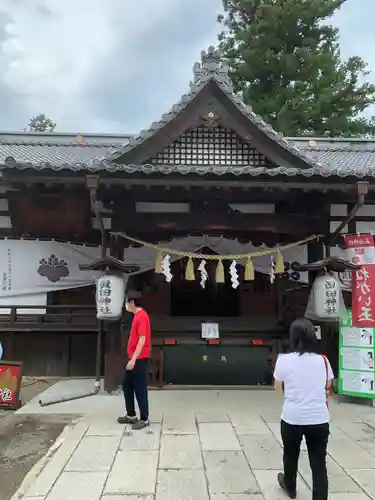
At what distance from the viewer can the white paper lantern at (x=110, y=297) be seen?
7.97 metres

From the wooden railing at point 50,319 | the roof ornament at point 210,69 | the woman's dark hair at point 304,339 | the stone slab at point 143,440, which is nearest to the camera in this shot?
the woman's dark hair at point 304,339

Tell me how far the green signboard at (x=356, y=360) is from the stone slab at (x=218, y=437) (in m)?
2.49

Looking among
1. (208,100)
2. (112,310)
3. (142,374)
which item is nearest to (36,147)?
(208,100)

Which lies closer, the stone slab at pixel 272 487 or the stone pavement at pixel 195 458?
the stone slab at pixel 272 487

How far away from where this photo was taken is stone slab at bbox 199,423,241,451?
558cm

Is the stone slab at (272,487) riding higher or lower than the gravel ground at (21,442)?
higher

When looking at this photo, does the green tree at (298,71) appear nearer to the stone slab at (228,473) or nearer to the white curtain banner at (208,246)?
the white curtain banner at (208,246)

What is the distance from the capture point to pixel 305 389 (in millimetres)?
3805

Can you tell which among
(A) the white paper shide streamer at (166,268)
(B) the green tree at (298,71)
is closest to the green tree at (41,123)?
(B) the green tree at (298,71)

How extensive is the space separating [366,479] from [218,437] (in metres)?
1.94

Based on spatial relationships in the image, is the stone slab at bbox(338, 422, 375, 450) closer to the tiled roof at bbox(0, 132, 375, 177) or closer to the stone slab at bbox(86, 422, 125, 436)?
the stone slab at bbox(86, 422, 125, 436)

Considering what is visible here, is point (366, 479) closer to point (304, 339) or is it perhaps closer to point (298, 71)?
point (304, 339)

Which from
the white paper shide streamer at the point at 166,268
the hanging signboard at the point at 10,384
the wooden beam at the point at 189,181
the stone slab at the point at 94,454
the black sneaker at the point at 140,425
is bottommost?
the stone slab at the point at 94,454

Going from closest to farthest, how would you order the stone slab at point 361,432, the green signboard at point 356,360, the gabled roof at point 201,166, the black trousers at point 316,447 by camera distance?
1. the black trousers at point 316,447
2. the stone slab at point 361,432
3. the gabled roof at point 201,166
4. the green signboard at point 356,360
